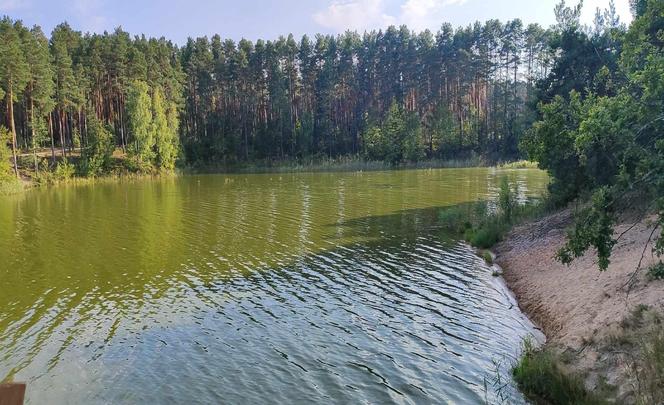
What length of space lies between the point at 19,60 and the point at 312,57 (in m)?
54.8

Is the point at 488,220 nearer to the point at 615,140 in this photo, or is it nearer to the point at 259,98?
the point at 615,140

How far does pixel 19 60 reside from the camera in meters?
55.1

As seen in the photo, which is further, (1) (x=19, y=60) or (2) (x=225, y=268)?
(1) (x=19, y=60)

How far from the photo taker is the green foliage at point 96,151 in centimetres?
6531

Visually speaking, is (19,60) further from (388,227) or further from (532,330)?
(532,330)

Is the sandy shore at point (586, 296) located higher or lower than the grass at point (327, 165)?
lower

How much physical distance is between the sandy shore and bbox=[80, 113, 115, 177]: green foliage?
5999 centimetres

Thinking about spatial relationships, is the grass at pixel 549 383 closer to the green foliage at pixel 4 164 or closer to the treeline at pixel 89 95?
the green foliage at pixel 4 164

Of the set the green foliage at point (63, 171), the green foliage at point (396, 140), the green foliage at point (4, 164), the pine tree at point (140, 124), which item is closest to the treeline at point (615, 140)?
the green foliage at point (4, 164)

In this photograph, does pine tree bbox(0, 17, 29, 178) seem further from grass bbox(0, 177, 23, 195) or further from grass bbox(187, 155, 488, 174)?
grass bbox(187, 155, 488, 174)

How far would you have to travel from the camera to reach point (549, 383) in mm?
Answer: 9070

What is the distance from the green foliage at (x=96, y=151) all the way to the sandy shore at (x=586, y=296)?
59990mm

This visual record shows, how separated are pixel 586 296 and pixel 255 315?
8.92m

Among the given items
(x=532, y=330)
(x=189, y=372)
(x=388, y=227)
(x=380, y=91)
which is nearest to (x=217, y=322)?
(x=189, y=372)
